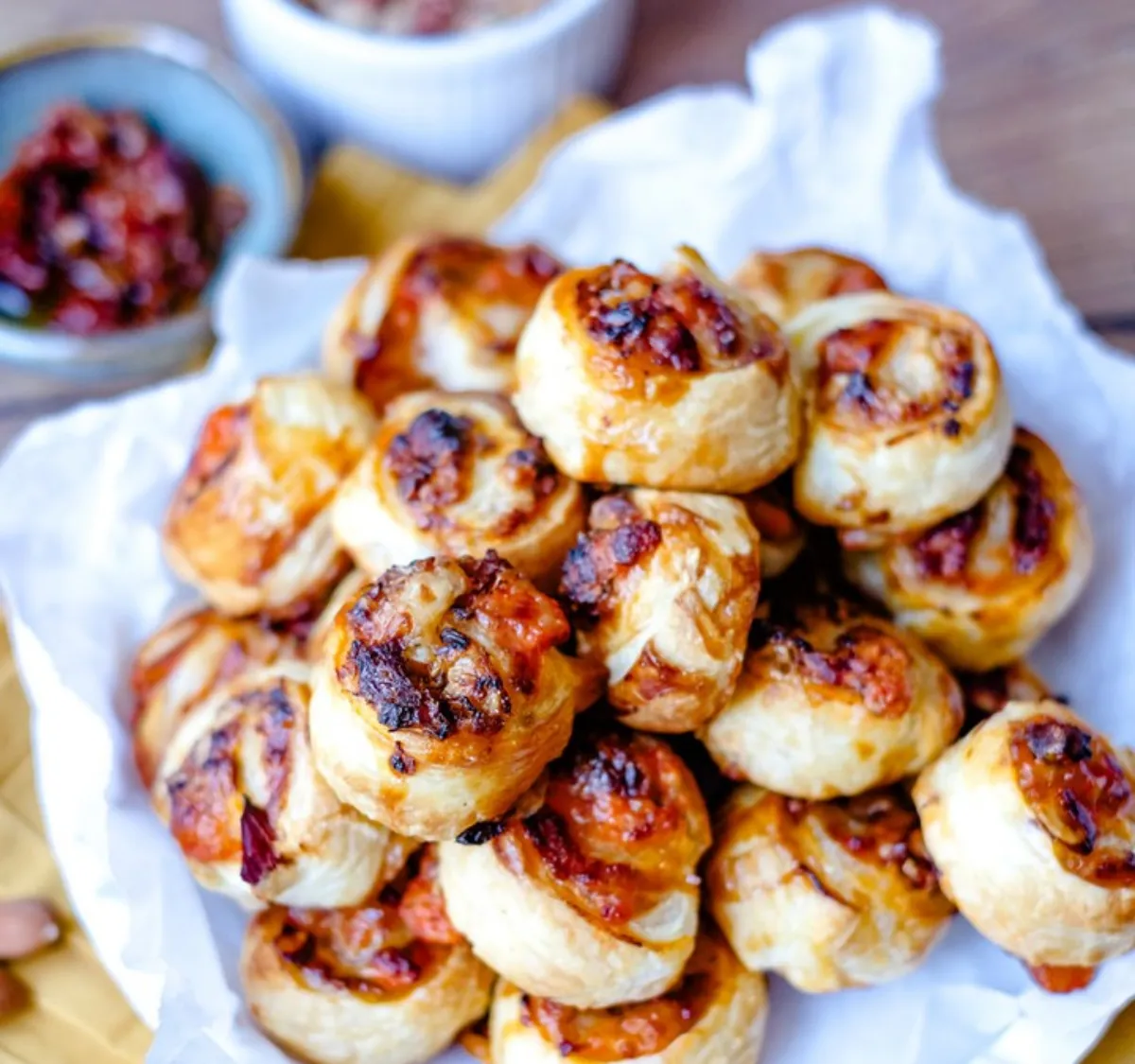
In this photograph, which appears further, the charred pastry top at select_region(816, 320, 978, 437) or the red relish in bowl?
the red relish in bowl

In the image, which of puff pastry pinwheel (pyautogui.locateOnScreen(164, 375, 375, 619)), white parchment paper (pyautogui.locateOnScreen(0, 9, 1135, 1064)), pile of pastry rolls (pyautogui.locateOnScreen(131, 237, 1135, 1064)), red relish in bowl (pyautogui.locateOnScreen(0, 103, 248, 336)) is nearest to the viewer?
pile of pastry rolls (pyautogui.locateOnScreen(131, 237, 1135, 1064))

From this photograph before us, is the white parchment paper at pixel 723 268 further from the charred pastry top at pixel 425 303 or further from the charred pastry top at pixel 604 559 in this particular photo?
the charred pastry top at pixel 604 559

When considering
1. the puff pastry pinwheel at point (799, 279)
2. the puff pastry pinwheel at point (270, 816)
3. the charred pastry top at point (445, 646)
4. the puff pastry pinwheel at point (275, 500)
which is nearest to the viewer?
the charred pastry top at point (445, 646)

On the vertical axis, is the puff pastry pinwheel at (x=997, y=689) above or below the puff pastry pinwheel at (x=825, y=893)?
above

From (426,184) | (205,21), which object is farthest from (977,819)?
(205,21)

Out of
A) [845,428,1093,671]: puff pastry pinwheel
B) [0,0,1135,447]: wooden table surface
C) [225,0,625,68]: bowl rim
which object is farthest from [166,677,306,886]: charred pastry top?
[225,0,625,68]: bowl rim

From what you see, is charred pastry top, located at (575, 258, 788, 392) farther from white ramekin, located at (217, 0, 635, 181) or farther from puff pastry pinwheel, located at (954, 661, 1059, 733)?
white ramekin, located at (217, 0, 635, 181)

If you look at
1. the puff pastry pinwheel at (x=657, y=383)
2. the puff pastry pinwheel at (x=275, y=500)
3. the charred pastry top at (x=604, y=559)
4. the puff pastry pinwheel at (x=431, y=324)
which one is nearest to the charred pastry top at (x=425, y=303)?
the puff pastry pinwheel at (x=431, y=324)
